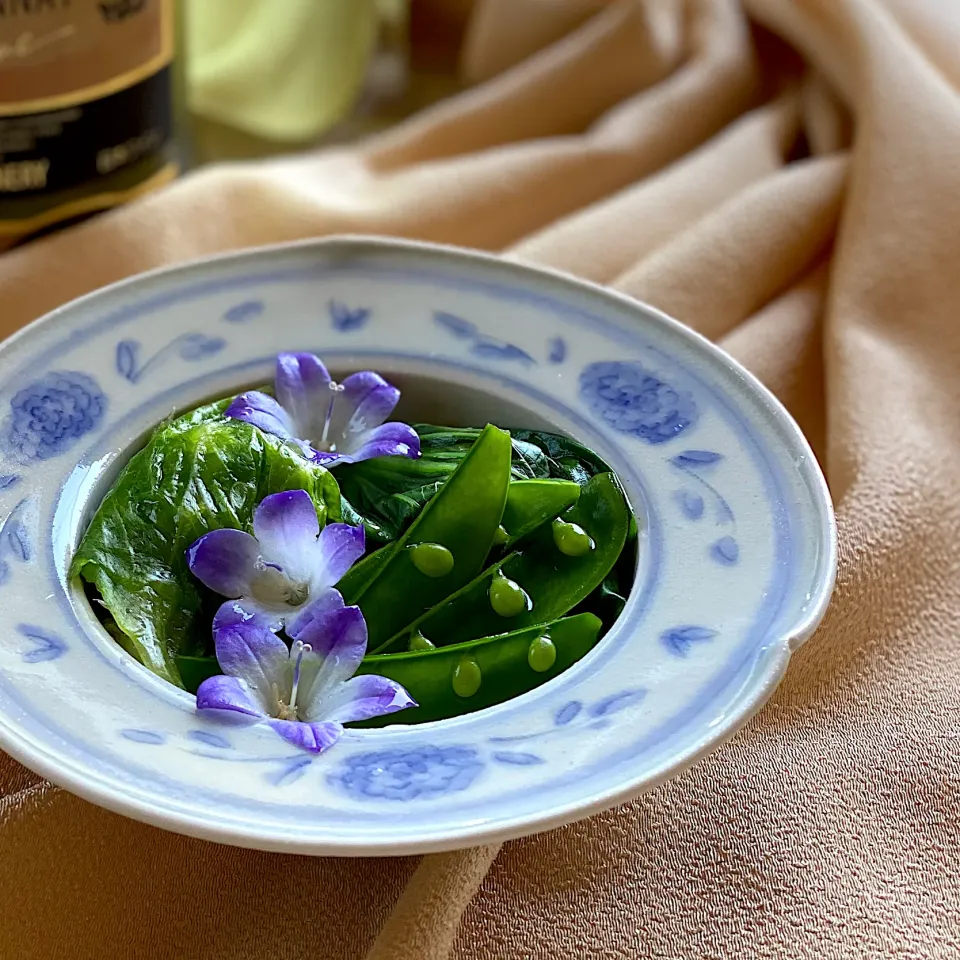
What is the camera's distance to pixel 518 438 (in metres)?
0.66

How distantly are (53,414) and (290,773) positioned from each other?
9.8 inches

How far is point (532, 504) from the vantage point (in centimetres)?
61

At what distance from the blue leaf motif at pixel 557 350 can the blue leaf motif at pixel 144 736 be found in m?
0.30

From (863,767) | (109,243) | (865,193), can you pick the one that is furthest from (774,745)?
(109,243)

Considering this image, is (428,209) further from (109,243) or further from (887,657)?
(887,657)

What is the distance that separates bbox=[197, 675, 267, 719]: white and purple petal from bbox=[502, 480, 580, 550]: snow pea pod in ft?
0.52

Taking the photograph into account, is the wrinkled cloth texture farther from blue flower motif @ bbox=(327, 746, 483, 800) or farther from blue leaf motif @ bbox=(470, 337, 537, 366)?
blue leaf motif @ bbox=(470, 337, 537, 366)

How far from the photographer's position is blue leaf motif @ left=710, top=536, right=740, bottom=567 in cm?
54

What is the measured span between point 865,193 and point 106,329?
52 cm

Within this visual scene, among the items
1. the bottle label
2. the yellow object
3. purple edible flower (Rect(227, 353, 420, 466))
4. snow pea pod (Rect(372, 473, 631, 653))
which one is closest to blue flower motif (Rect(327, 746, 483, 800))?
snow pea pod (Rect(372, 473, 631, 653))

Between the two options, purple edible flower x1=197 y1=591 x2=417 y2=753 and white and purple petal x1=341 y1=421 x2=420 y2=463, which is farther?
white and purple petal x1=341 y1=421 x2=420 y2=463

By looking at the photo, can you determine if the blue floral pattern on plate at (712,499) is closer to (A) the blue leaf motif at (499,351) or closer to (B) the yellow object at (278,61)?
(A) the blue leaf motif at (499,351)

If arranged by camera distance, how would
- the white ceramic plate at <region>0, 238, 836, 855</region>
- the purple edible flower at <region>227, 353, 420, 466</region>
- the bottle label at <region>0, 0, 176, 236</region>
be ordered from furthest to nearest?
the bottle label at <region>0, 0, 176, 236</region> → the purple edible flower at <region>227, 353, 420, 466</region> → the white ceramic plate at <region>0, 238, 836, 855</region>

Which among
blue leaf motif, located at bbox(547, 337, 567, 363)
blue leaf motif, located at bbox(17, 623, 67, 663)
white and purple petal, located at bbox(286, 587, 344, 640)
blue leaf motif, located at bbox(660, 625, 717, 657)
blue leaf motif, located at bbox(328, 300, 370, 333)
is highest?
blue leaf motif, located at bbox(17, 623, 67, 663)
